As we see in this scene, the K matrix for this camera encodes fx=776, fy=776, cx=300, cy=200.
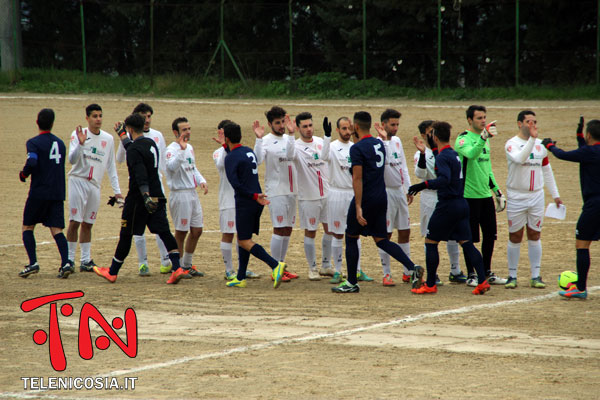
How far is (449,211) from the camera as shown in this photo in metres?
9.81

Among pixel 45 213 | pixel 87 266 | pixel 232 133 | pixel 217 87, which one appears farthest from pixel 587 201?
pixel 217 87

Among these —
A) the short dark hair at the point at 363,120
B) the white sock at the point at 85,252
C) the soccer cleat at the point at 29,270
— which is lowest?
the soccer cleat at the point at 29,270

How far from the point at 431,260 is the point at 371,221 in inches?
36.1

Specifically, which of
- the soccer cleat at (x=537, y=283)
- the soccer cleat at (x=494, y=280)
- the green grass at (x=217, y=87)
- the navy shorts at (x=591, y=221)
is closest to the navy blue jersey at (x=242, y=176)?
the soccer cleat at (x=494, y=280)

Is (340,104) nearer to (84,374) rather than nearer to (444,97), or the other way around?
(444,97)

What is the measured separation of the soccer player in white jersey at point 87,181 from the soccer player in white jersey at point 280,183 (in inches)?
91.0

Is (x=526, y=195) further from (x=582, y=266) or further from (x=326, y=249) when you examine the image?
(x=326, y=249)

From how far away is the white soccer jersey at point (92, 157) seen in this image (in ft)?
38.0

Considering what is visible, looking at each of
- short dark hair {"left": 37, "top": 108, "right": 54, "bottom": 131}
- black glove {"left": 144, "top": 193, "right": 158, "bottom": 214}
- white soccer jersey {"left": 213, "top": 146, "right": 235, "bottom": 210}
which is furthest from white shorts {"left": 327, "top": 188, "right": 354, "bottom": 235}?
short dark hair {"left": 37, "top": 108, "right": 54, "bottom": 131}

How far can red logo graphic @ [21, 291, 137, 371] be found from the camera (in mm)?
7684

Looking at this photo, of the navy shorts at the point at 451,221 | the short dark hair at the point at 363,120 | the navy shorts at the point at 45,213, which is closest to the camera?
the navy shorts at the point at 451,221

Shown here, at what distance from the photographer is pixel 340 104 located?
27.1 m

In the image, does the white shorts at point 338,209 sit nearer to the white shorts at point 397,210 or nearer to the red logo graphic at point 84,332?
the white shorts at point 397,210

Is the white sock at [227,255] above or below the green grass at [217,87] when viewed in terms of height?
below
